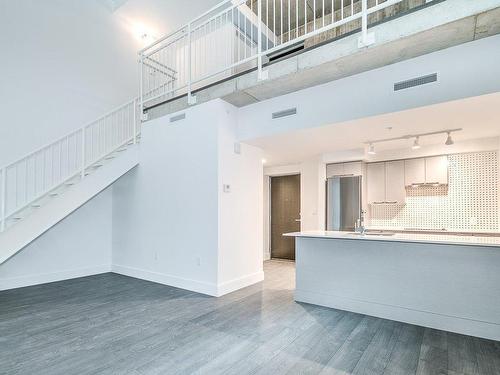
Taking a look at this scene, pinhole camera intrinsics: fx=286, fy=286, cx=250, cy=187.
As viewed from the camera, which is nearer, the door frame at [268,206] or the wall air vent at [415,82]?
the wall air vent at [415,82]

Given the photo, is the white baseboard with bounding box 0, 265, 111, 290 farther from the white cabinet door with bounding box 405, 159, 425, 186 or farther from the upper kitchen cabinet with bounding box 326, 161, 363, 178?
the white cabinet door with bounding box 405, 159, 425, 186

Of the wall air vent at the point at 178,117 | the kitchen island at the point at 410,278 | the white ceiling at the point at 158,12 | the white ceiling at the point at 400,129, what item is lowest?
A: the kitchen island at the point at 410,278

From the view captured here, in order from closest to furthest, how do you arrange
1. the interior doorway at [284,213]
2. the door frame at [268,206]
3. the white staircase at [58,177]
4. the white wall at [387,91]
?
1. the white wall at [387,91]
2. the white staircase at [58,177]
3. the interior doorway at [284,213]
4. the door frame at [268,206]

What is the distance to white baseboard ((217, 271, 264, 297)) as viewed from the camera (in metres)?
4.36

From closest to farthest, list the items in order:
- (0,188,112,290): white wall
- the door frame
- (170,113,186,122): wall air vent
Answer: (0,188,112,290): white wall
(170,113,186,122): wall air vent
the door frame

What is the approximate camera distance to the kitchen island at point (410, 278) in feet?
9.64

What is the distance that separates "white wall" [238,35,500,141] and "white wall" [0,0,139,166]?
11.5 ft

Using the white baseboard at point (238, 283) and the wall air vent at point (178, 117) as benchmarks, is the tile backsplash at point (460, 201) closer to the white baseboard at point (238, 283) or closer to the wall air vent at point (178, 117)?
the white baseboard at point (238, 283)

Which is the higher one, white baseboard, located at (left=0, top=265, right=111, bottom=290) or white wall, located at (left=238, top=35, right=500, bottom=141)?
white wall, located at (left=238, top=35, right=500, bottom=141)

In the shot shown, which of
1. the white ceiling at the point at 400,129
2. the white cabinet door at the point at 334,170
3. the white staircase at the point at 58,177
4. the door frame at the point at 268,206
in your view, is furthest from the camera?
the door frame at the point at 268,206

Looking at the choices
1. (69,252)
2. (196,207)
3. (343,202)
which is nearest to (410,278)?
(343,202)

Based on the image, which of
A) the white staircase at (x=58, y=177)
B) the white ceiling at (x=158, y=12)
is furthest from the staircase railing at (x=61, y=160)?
the white ceiling at (x=158, y=12)

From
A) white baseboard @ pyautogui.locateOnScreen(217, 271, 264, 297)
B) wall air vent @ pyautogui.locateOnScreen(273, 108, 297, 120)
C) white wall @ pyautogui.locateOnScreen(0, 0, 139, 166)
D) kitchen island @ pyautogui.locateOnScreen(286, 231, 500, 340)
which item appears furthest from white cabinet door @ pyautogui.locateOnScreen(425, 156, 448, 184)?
white wall @ pyautogui.locateOnScreen(0, 0, 139, 166)

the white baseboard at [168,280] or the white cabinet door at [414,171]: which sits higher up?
the white cabinet door at [414,171]
